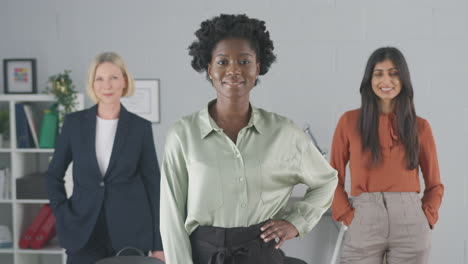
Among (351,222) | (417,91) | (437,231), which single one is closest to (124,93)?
(351,222)

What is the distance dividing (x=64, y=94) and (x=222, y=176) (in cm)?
229

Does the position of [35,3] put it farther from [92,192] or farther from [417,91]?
[417,91]

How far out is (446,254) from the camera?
11.7ft

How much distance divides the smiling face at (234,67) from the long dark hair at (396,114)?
1146 mm

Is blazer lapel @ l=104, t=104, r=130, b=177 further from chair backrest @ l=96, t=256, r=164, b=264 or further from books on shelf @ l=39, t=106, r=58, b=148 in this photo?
books on shelf @ l=39, t=106, r=58, b=148

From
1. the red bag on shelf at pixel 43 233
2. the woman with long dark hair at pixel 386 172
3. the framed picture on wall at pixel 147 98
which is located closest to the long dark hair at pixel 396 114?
the woman with long dark hair at pixel 386 172

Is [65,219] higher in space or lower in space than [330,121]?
lower

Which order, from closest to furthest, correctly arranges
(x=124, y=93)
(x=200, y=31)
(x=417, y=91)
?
(x=200, y=31) → (x=124, y=93) → (x=417, y=91)

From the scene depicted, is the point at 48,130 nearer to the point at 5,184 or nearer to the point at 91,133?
the point at 5,184

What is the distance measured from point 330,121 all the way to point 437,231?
1.04 m

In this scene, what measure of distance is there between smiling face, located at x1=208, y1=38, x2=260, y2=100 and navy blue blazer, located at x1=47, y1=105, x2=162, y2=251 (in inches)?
35.7

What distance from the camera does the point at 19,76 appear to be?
375 centimetres

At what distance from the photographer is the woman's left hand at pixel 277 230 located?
148 cm

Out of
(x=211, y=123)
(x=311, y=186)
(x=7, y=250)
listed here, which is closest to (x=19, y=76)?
(x=7, y=250)
